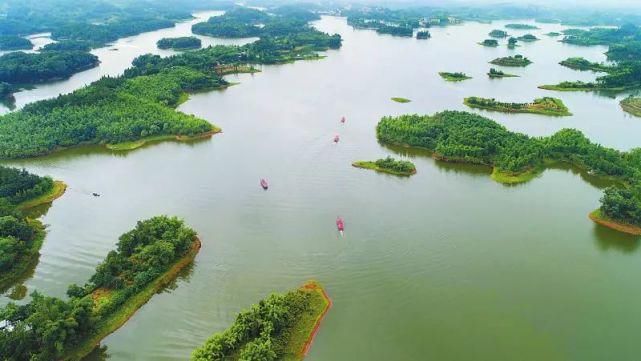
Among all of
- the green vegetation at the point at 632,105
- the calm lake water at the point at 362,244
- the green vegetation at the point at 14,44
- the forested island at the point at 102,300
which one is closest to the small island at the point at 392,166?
the calm lake water at the point at 362,244

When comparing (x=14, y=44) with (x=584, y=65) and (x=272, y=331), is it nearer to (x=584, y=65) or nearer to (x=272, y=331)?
(x=272, y=331)

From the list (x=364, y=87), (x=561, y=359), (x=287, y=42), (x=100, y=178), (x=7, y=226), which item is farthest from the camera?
(x=287, y=42)

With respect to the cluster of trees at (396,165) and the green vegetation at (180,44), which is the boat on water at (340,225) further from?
the green vegetation at (180,44)

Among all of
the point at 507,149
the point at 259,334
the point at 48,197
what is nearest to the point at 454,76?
the point at 507,149

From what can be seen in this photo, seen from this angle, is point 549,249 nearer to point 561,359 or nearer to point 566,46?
point 561,359

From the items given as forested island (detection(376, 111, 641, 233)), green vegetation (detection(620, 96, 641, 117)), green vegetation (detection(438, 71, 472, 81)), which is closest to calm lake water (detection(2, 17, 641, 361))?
forested island (detection(376, 111, 641, 233))

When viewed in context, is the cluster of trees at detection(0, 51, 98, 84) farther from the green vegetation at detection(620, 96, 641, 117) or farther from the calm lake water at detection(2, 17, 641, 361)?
the green vegetation at detection(620, 96, 641, 117)

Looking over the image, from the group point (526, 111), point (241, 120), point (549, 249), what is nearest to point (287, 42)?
point (241, 120)
